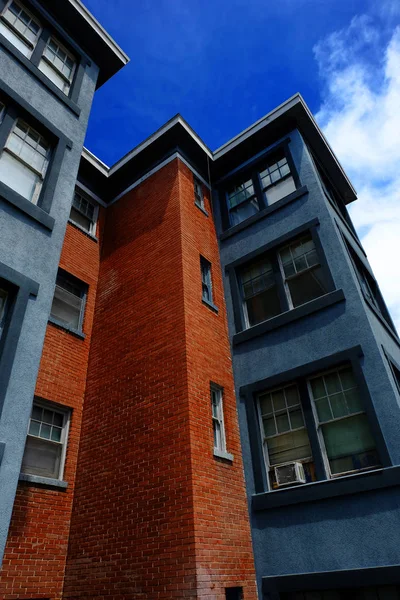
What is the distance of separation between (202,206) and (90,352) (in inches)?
223

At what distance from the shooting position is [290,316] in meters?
9.70

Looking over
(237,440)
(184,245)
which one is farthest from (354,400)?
(184,245)

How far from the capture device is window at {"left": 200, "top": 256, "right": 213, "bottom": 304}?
1098cm

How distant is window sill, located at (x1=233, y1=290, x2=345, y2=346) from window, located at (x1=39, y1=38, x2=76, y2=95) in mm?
7462

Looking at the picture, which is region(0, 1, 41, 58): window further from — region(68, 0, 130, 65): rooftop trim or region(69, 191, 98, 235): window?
region(69, 191, 98, 235): window

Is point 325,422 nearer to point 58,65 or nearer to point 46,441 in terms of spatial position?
point 46,441

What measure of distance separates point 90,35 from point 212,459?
36.8 feet

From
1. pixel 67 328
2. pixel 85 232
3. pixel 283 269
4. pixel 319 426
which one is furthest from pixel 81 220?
pixel 319 426

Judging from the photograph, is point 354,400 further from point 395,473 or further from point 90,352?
point 90,352

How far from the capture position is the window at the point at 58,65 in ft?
32.7

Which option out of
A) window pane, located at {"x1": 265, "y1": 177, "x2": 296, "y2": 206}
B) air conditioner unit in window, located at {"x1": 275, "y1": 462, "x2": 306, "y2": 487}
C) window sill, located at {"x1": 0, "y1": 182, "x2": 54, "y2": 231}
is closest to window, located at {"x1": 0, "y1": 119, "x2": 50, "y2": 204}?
window sill, located at {"x1": 0, "y1": 182, "x2": 54, "y2": 231}

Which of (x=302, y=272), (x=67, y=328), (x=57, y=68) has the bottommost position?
(x=67, y=328)

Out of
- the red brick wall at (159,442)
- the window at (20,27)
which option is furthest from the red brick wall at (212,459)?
the window at (20,27)

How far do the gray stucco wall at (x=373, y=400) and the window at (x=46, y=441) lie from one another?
405 centimetres
